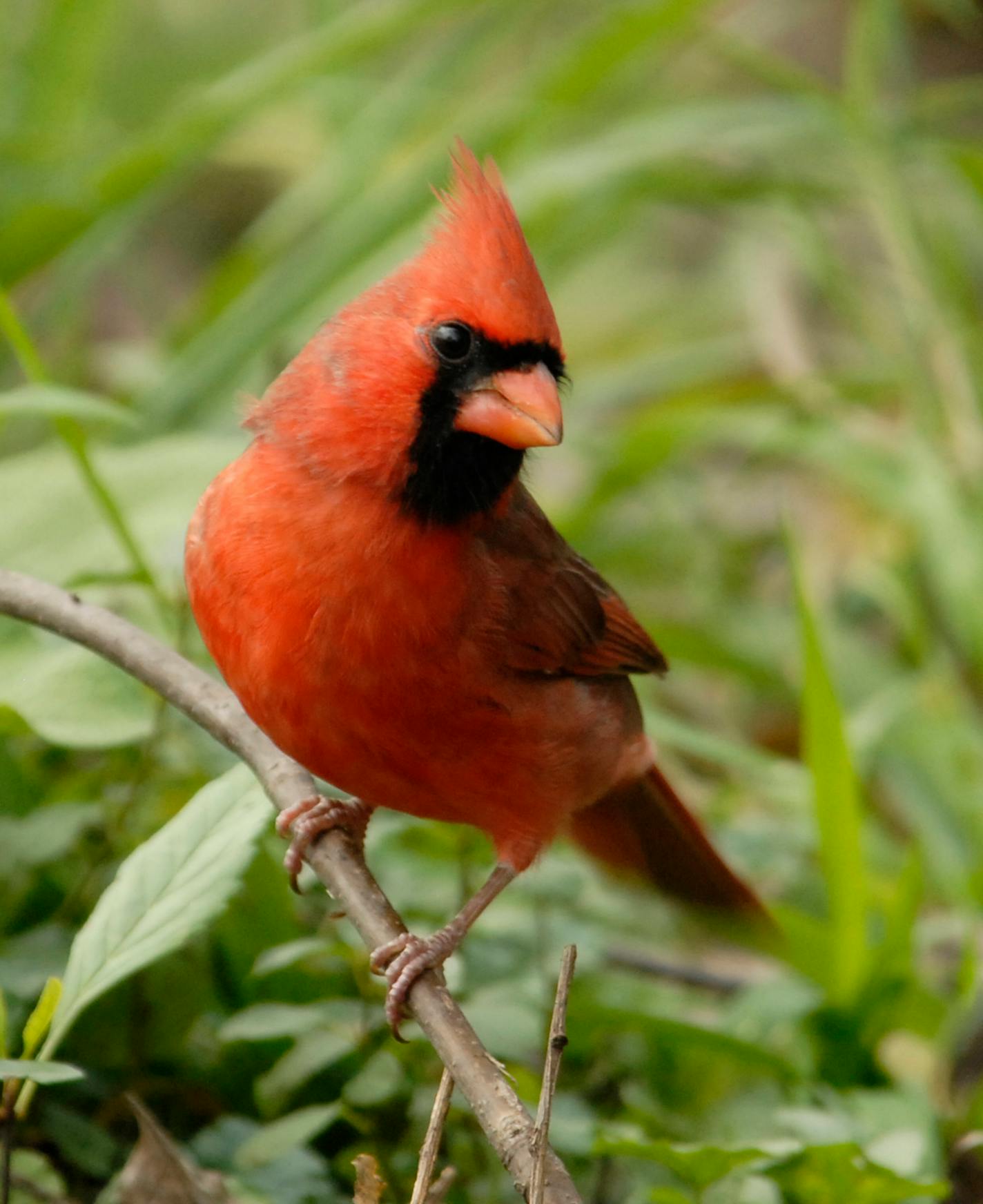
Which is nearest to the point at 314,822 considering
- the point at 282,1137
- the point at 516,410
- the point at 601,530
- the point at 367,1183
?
the point at 282,1137

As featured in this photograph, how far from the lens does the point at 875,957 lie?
2.26 meters

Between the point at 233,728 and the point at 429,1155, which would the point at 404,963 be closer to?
the point at 233,728

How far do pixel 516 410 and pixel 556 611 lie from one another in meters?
0.43

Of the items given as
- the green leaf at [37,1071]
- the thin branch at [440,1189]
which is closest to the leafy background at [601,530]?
the green leaf at [37,1071]

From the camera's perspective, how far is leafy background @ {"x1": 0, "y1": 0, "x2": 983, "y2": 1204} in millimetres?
1862

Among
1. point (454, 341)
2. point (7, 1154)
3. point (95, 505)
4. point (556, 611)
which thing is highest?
point (95, 505)

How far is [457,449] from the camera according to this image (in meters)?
1.82

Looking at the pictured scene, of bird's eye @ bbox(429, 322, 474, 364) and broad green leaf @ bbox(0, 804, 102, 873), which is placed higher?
bird's eye @ bbox(429, 322, 474, 364)

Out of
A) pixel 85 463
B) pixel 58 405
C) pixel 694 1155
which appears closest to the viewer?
pixel 694 1155

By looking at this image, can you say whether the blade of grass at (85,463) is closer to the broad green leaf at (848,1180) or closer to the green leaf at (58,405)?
the green leaf at (58,405)

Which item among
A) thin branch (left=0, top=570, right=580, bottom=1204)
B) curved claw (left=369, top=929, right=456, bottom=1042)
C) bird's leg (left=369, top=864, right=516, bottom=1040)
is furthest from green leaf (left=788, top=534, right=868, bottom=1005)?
thin branch (left=0, top=570, right=580, bottom=1204)

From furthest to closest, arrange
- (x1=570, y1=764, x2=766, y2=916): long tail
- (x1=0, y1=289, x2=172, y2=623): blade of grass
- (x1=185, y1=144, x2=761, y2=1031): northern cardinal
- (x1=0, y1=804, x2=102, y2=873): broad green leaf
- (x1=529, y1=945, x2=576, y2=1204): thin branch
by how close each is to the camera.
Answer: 1. (x1=570, y1=764, x2=766, y2=916): long tail
2. (x1=0, y1=289, x2=172, y2=623): blade of grass
3. (x1=0, y1=804, x2=102, y2=873): broad green leaf
4. (x1=185, y1=144, x2=761, y2=1031): northern cardinal
5. (x1=529, y1=945, x2=576, y2=1204): thin branch

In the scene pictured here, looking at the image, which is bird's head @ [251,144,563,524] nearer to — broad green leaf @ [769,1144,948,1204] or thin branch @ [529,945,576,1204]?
thin branch @ [529,945,576,1204]

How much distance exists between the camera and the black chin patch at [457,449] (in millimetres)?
1782
